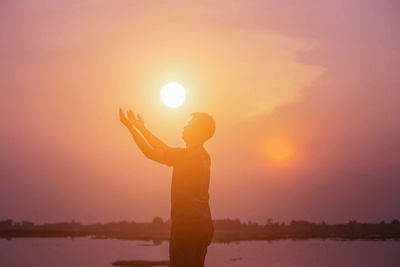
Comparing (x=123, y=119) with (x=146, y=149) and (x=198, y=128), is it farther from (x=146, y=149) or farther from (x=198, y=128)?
(x=198, y=128)

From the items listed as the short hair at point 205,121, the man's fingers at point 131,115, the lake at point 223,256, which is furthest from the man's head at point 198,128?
the lake at point 223,256

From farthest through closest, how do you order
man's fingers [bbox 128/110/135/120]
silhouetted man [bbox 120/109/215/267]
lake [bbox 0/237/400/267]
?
lake [bbox 0/237/400/267] < man's fingers [bbox 128/110/135/120] < silhouetted man [bbox 120/109/215/267]

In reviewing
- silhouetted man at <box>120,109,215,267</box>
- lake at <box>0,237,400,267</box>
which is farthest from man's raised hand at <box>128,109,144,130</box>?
lake at <box>0,237,400,267</box>

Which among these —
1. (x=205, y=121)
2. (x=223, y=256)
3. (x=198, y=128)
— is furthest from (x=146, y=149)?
(x=223, y=256)

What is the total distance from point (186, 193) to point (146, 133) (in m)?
0.91

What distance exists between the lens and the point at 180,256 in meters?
6.95

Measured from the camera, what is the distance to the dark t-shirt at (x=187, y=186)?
6.92 meters

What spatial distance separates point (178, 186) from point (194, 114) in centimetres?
94

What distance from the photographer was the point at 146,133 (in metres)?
7.23

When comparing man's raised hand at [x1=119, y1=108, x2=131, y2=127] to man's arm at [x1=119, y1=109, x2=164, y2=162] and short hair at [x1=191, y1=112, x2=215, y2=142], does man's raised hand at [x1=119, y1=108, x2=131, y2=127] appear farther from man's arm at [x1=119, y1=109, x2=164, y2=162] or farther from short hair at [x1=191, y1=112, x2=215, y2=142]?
short hair at [x1=191, y1=112, x2=215, y2=142]

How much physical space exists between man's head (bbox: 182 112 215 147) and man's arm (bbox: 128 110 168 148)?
12.2 inches

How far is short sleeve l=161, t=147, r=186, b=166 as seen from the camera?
689 centimetres

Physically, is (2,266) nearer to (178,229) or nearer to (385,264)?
(385,264)

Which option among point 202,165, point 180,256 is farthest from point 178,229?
point 202,165
